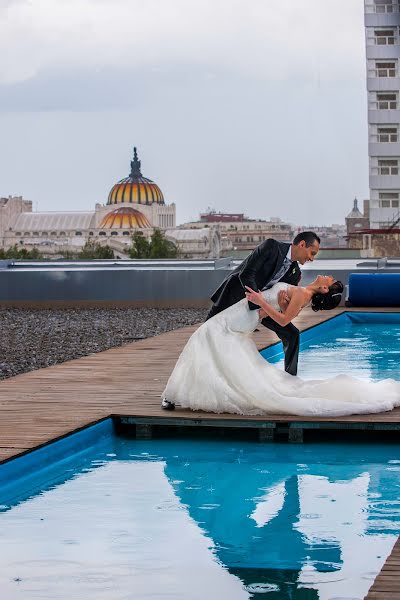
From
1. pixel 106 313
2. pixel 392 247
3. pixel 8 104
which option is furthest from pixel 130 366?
pixel 8 104

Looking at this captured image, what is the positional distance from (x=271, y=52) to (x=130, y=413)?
90.3 metres

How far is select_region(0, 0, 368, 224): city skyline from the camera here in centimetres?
8338

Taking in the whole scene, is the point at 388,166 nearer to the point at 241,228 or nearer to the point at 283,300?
the point at 241,228

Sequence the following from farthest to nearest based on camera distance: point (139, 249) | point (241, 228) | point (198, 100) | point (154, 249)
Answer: point (241, 228) < point (198, 100) < point (139, 249) < point (154, 249)

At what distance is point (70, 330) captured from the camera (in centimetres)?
1393

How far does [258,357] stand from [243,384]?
7.7 inches

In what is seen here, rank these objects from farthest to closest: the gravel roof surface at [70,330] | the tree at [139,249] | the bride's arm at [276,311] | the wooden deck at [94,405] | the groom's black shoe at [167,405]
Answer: the tree at [139,249] → the gravel roof surface at [70,330] → the groom's black shoe at [167,405] → the bride's arm at [276,311] → the wooden deck at [94,405]

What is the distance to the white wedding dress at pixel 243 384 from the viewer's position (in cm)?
618

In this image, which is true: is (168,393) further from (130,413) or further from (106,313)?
(106,313)

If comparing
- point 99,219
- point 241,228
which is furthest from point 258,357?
point 99,219

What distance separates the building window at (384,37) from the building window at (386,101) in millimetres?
3866

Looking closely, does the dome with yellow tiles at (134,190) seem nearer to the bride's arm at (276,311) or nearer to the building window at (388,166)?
the building window at (388,166)

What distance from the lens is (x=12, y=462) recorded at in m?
5.10

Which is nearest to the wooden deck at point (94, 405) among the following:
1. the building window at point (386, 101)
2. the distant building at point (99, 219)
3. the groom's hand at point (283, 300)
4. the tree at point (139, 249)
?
the groom's hand at point (283, 300)
